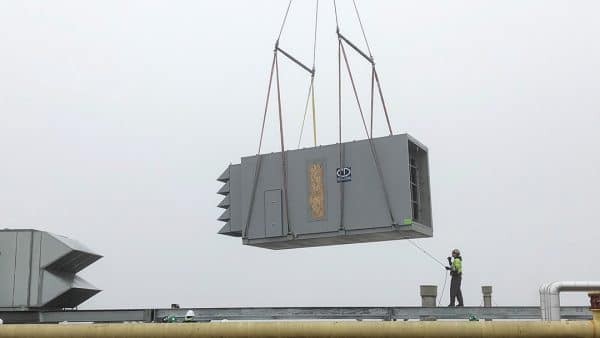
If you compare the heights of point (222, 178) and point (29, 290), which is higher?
point (222, 178)

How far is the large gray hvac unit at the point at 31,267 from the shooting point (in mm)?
11984

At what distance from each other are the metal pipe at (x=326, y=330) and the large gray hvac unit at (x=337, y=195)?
5.04 meters

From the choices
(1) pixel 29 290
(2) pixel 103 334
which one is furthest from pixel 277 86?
(2) pixel 103 334

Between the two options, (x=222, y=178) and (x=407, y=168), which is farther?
(x=222, y=178)

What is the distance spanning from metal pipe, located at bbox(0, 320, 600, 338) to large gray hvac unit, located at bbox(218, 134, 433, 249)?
16.5 feet

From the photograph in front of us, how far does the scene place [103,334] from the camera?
6227 mm

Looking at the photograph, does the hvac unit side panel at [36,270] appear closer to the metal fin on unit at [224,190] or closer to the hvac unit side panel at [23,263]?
the hvac unit side panel at [23,263]

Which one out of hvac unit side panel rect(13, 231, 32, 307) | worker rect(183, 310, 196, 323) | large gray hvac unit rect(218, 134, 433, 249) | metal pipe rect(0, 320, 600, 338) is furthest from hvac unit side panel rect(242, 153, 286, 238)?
metal pipe rect(0, 320, 600, 338)

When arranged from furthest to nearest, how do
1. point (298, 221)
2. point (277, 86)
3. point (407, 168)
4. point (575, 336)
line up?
point (277, 86), point (298, 221), point (407, 168), point (575, 336)

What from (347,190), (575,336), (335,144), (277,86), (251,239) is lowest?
(575,336)

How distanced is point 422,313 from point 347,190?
238 centimetres

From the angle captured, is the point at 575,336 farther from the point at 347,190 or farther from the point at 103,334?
the point at 347,190

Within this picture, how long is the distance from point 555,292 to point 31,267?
891cm

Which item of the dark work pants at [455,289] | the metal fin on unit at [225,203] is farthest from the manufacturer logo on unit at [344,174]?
the dark work pants at [455,289]
